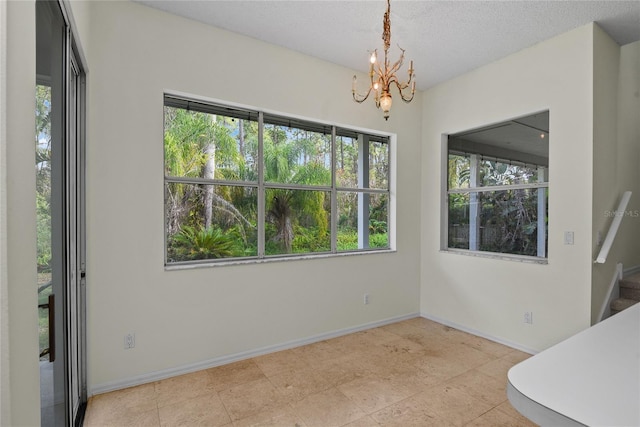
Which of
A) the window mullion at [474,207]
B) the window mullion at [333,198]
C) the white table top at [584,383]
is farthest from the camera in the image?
the window mullion at [474,207]

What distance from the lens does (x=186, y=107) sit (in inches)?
114

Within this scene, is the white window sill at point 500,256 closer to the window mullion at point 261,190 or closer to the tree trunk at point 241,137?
the window mullion at point 261,190

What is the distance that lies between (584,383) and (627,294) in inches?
133

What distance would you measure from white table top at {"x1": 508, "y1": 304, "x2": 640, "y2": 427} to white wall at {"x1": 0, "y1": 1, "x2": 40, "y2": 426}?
131 cm

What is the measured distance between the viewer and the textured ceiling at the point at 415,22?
2.57 m

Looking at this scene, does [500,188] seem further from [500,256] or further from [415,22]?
[415,22]

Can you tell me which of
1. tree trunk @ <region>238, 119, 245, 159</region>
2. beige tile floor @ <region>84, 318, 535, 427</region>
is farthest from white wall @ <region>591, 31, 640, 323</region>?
tree trunk @ <region>238, 119, 245, 159</region>

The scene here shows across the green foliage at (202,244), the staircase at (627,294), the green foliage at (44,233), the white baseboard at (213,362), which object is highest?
the green foliage at (44,233)

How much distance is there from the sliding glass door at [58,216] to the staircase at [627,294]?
170 inches

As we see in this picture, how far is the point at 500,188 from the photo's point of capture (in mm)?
3549

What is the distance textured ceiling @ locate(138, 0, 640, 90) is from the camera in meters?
2.57

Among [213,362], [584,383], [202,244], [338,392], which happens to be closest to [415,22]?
[202,244]

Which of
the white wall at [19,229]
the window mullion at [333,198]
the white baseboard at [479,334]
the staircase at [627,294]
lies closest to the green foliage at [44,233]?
the white wall at [19,229]

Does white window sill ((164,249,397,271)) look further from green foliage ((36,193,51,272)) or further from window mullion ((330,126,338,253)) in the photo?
green foliage ((36,193,51,272))
